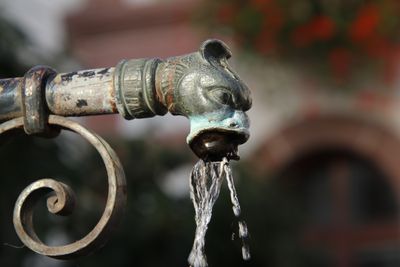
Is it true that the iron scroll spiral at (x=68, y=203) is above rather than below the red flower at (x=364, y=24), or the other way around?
below

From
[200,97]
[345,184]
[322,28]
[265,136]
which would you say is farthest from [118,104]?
[345,184]

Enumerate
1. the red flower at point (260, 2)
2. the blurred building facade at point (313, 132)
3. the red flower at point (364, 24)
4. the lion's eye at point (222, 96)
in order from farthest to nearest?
the blurred building facade at point (313, 132) < the red flower at point (260, 2) < the red flower at point (364, 24) < the lion's eye at point (222, 96)

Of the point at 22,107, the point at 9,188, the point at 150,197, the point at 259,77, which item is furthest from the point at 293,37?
the point at 22,107

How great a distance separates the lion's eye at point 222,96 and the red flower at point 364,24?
17.9 feet

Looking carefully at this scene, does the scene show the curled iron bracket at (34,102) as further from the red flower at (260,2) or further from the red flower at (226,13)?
the red flower at (226,13)

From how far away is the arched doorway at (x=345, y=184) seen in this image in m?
7.39

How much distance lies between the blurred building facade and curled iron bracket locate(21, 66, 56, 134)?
5.39m

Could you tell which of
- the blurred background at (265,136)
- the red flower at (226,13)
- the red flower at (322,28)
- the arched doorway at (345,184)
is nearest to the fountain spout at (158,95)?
the blurred background at (265,136)

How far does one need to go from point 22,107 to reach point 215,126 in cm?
31

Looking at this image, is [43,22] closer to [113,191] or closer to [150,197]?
[150,197]

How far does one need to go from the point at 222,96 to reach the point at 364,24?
5.53 m

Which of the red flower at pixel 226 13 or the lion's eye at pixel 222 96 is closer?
the lion's eye at pixel 222 96

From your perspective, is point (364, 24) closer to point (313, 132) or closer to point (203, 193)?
point (313, 132)

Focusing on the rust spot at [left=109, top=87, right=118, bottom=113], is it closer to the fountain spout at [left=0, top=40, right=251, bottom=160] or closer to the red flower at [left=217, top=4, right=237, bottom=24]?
the fountain spout at [left=0, top=40, right=251, bottom=160]
